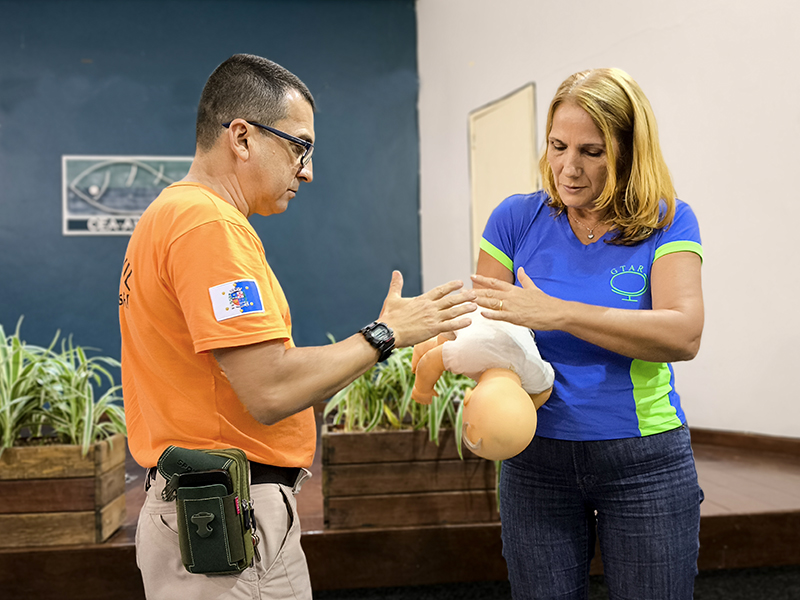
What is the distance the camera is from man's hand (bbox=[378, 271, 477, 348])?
3.59 feet

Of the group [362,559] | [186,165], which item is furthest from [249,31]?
[362,559]

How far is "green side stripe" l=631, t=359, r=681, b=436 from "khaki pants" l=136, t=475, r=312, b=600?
0.66 metres

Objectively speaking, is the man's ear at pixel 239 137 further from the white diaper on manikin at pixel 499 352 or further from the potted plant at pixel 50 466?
the potted plant at pixel 50 466

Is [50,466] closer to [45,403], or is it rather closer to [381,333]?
[45,403]

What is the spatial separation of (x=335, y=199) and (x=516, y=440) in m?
4.38

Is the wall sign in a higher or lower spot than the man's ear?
higher

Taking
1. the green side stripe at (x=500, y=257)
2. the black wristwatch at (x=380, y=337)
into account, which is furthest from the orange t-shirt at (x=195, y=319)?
the green side stripe at (x=500, y=257)

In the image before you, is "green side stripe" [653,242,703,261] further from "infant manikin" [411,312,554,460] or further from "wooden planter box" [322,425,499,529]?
"wooden planter box" [322,425,499,529]

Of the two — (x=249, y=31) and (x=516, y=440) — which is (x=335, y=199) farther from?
(x=516, y=440)

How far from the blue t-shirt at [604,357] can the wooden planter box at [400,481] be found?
35.5 inches

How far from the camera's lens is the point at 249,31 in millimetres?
5164

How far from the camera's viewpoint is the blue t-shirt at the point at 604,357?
1160 millimetres

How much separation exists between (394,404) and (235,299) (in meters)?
1.36

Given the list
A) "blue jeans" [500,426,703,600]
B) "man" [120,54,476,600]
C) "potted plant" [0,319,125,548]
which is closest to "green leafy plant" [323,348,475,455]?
"potted plant" [0,319,125,548]
